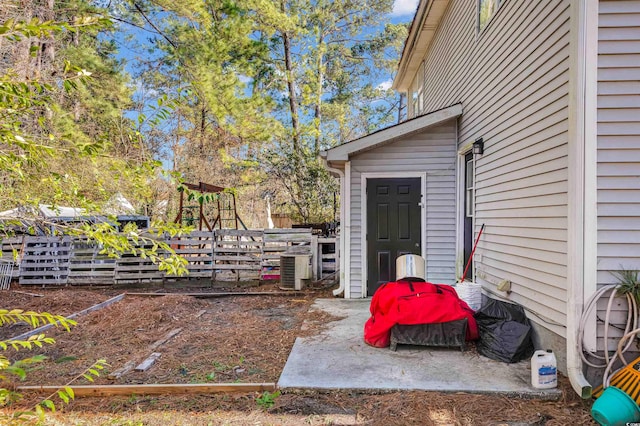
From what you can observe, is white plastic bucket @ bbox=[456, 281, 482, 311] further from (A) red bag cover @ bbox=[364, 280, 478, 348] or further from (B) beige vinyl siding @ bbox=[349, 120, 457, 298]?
(B) beige vinyl siding @ bbox=[349, 120, 457, 298]

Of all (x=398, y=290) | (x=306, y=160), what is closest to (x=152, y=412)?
(x=398, y=290)

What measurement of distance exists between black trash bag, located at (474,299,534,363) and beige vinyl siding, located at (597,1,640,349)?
0.74 metres

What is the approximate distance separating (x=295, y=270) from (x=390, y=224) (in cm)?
224

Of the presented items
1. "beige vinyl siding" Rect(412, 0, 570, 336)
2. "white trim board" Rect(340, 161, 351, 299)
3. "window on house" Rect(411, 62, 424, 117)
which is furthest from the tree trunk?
"beige vinyl siding" Rect(412, 0, 570, 336)

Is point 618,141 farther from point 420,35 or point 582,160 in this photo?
point 420,35

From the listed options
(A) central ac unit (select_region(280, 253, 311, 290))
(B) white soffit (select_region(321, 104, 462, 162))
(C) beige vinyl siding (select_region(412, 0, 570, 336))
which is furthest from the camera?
(A) central ac unit (select_region(280, 253, 311, 290))

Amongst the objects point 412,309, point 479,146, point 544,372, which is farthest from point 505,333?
point 479,146

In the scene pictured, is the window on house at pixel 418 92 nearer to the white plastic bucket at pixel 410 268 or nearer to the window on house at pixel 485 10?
the window on house at pixel 485 10

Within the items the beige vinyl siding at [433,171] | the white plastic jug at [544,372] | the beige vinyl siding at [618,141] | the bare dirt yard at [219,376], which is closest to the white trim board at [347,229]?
the beige vinyl siding at [433,171]

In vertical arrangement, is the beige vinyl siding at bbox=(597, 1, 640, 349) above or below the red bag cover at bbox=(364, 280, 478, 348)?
above

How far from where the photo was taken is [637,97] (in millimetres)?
3062

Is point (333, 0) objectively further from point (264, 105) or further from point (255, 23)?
point (264, 105)

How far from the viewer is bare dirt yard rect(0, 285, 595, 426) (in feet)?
9.29

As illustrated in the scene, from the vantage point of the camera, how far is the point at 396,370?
3523 mm
